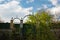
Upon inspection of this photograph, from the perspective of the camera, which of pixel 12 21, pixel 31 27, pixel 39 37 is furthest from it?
pixel 12 21

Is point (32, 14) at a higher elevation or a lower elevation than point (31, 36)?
higher

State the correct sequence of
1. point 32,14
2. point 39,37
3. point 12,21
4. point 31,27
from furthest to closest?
point 12,21, point 32,14, point 31,27, point 39,37

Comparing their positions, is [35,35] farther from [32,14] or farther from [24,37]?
[32,14]

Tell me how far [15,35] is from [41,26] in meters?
3.68

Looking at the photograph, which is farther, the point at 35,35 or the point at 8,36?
the point at 8,36

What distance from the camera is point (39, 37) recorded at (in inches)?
733

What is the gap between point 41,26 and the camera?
19719mm

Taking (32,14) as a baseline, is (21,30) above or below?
below

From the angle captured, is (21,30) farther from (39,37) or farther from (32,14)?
(39,37)

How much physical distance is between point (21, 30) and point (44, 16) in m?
2.83

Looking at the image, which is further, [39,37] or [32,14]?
[32,14]

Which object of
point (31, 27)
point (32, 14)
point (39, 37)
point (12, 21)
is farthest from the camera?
point (12, 21)

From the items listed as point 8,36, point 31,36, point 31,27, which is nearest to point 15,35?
point 8,36

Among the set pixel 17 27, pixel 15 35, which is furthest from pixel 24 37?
pixel 17 27
